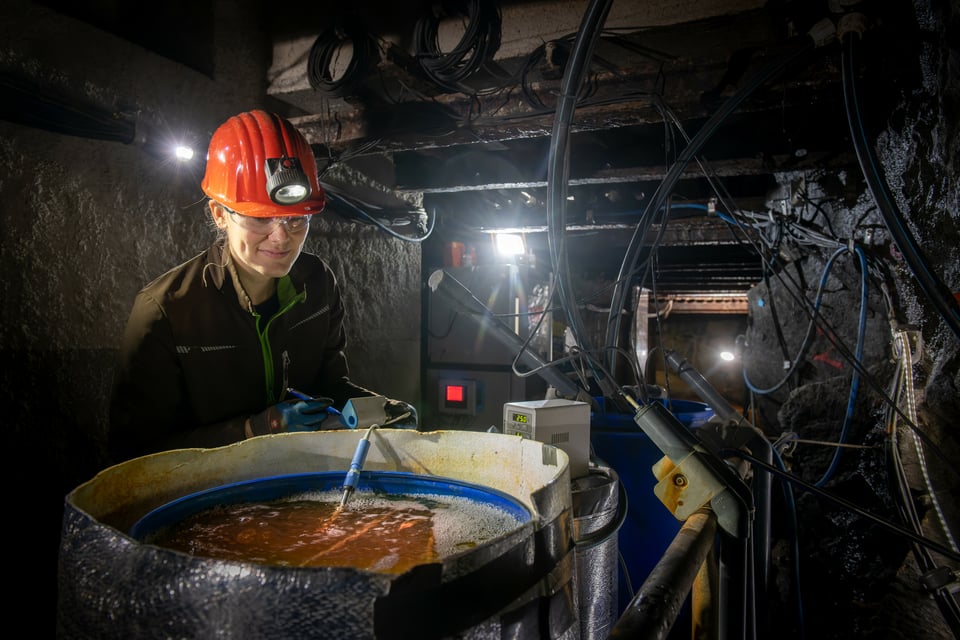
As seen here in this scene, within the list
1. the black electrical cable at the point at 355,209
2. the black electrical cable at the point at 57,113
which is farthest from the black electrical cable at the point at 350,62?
the black electrical cable at the point at 57,113

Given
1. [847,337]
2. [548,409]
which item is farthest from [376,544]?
[847,337]

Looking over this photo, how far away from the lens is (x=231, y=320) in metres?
2.22

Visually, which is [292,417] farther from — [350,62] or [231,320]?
[350,62]

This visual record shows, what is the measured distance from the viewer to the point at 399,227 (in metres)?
4.93

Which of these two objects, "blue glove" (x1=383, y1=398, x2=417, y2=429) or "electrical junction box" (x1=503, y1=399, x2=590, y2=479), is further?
"blue glove" (x1=383, y1=398, x2=417, y2=429)

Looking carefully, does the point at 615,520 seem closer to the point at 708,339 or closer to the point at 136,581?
the point at 136,581

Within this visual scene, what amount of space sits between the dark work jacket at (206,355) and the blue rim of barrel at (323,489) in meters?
0.85

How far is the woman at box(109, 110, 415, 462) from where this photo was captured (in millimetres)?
1967

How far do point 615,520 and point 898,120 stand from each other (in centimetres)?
307

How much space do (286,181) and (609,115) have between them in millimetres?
1854

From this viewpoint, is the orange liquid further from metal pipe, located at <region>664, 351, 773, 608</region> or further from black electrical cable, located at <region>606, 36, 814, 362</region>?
black electrical cable, located at <region>606, 36, 814, 362</region>

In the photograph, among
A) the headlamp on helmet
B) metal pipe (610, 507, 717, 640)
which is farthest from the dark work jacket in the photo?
metal pipe (610, 507, 717, 640)

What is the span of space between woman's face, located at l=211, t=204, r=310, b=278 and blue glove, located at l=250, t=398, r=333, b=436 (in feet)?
1.91

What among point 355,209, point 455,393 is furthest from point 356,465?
point 455,393
